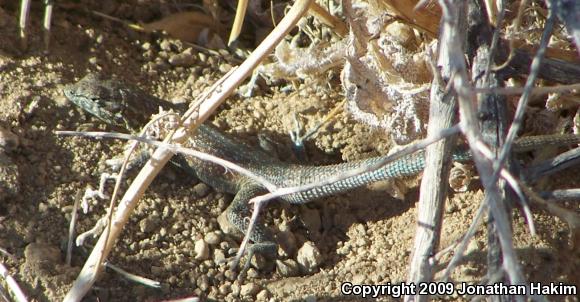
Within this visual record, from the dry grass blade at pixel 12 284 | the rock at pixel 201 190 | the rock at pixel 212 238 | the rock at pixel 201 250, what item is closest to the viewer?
the dry grass blade at pixel 12 284

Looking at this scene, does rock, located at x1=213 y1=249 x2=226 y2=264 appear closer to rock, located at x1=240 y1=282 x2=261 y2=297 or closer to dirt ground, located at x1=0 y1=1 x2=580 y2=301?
dirt ground, located at x1=0 y1=1 x2=580 y2=301

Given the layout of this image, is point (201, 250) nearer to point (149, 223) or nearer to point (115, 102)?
point (149, 223)

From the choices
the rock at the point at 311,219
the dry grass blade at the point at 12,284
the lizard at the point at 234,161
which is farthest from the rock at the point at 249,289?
the dry grass blade at the point at 12,284

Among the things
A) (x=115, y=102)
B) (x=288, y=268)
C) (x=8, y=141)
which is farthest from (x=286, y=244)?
(x=8, y=141)

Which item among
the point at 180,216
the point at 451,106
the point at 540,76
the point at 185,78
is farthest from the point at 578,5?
the point at 185,78

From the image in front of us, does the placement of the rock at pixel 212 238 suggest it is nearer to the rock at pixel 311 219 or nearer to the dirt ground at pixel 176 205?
the dirt ground at pixel 176 205

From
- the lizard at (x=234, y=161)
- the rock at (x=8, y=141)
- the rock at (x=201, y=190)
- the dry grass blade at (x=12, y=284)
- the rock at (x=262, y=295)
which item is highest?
the lizard at (x=234, y=161)
